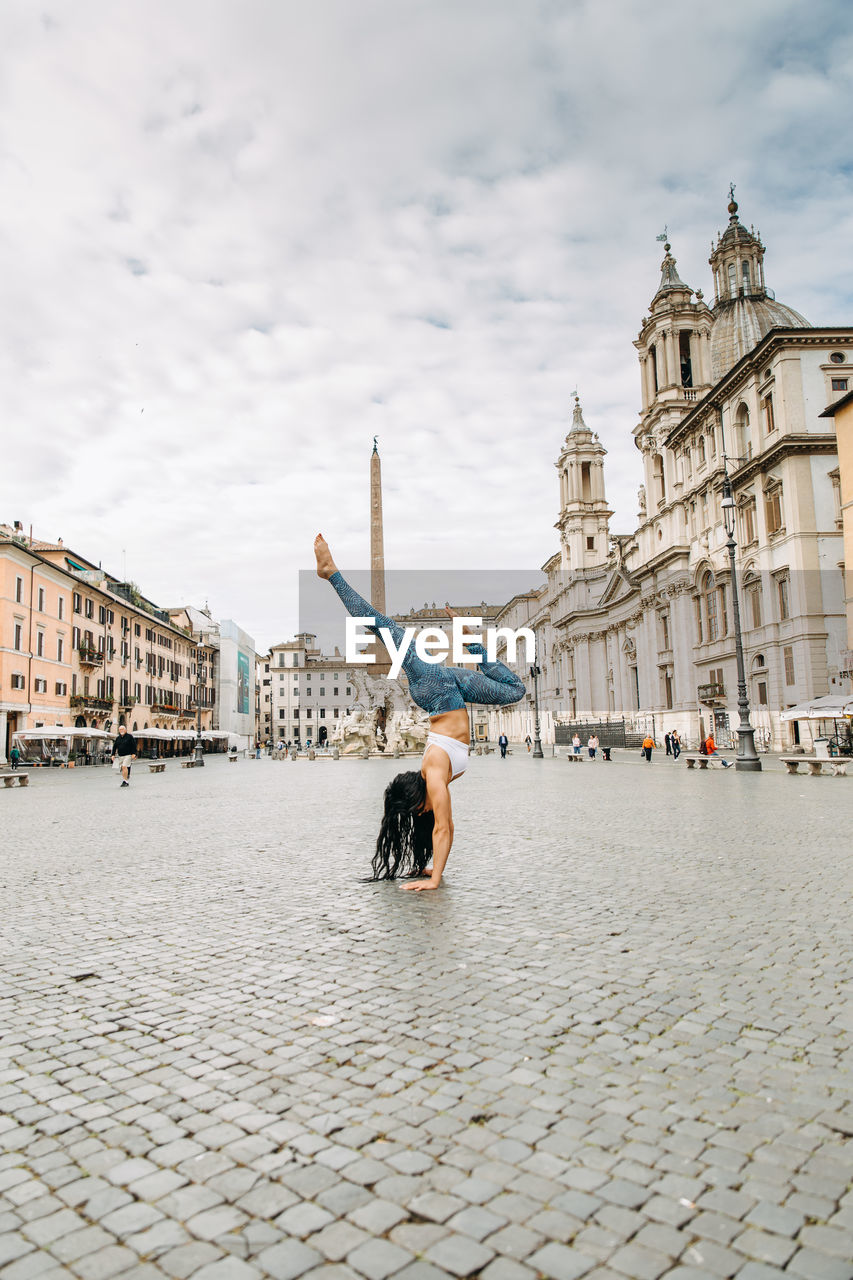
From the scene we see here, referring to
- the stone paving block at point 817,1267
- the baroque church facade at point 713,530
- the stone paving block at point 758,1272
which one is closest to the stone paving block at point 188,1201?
the stone paving block at point 758,1272

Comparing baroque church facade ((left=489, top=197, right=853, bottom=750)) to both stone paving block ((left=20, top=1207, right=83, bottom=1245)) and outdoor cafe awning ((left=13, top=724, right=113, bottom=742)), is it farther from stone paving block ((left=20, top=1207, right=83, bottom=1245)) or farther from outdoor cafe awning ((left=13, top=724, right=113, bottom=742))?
stone paving block ((left=20, top=1207, right=83, bottom=1245))

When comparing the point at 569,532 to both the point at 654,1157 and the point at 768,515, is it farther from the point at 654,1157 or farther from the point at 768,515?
the point at 654,1157

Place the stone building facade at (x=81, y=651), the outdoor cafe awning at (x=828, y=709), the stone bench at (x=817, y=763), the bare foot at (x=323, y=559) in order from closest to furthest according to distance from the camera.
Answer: the bare foot at (x=323, y=559) → the stone bench at (x=817, y=763) → the outdoor cafe awning at (x=828, y=709) → the stone building facade at (x=81, y=651)

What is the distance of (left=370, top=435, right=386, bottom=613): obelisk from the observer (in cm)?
5778

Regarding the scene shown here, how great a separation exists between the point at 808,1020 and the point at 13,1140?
3.02 meters

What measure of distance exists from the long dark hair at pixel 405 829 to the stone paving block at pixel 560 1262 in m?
4.75

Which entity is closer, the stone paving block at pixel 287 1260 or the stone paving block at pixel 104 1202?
the stone paving block at pixel 287 1260

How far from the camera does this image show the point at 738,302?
2114 inches

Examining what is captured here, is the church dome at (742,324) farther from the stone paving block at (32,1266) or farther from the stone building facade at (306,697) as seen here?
the stone building facade at (306,697)

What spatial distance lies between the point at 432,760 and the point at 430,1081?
12.5 ft

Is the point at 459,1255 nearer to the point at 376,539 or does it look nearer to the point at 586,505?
the point at 376,539

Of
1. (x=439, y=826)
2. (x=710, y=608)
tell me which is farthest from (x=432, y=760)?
(x=710, y=608)

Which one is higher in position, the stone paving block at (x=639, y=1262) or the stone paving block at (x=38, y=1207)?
the stone paving block at (x=38, y=1207)

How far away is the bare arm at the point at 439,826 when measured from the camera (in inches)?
259
